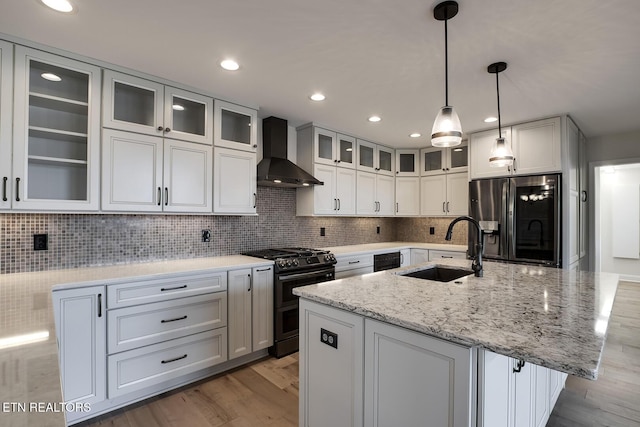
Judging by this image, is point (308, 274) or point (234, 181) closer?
point (234, 181)

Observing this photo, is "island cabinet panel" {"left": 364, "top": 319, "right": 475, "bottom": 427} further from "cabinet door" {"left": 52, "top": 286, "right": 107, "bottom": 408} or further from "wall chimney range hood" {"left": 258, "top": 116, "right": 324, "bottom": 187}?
"wall chimney range hood" {"left": 258, "top": 116, "right": 324, "bottom": 187}

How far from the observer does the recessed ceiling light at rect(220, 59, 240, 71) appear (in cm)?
219

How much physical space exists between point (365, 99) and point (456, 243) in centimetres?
295

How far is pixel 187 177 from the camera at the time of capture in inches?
104

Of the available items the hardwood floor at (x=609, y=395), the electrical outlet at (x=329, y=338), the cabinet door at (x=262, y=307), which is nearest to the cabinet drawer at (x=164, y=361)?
the cabinet door at (x=262, y=307)

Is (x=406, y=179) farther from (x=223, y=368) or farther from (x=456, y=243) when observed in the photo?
(x=223, y=368)

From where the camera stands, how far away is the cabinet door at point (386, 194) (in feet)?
14.9

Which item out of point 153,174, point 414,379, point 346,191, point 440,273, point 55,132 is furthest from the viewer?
point 346,191

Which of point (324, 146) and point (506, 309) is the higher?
point (324, 146)

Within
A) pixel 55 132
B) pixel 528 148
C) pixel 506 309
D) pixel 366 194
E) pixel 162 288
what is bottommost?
pixel 162 288

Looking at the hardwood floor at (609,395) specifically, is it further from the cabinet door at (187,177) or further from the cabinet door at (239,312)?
the cabinet door at (187,177)

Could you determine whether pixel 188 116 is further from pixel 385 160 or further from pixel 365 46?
pixel 385 160

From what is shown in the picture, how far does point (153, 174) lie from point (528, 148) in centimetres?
384

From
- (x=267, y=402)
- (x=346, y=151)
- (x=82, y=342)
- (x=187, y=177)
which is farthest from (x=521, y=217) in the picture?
(x=82, y=342)
